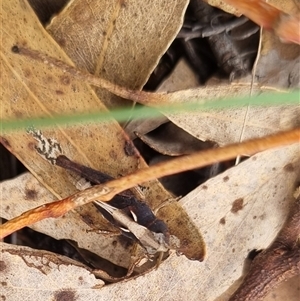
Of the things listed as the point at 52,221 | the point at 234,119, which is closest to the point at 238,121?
the point at 234,119

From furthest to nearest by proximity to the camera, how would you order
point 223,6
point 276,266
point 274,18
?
1. point 276,266
2. point 223,6
3. point 274,18

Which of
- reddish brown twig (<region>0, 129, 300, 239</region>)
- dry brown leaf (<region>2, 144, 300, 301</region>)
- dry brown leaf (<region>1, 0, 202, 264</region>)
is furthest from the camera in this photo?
dry brown leaf (<region>2, 144, 300, 301</region>)

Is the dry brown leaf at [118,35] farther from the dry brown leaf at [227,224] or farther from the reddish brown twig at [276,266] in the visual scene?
the reddish brown twig at [276,266]

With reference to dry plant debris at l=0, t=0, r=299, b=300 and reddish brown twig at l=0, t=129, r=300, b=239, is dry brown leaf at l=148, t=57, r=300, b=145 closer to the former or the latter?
dry plant debris at l=0, t=0, r=299, b=300

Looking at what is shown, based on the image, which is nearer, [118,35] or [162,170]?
[162,170]

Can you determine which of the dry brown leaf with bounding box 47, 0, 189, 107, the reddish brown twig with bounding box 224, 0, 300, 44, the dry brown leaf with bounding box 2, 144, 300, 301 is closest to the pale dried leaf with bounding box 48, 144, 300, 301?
the dry brown leaf with bounding box 2, 144, 300, 301

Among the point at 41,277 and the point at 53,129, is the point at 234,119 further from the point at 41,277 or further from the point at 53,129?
the point at 41,277
